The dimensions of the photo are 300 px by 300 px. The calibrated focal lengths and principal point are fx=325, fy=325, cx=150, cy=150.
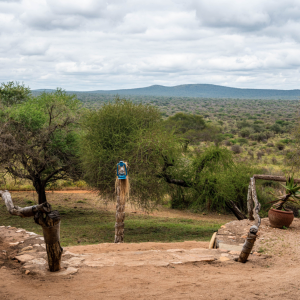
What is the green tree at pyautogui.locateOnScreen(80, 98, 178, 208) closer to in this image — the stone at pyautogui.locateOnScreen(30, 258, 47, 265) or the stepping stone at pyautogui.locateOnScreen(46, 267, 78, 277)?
the stone at pyautogui.locateOnScreen(30, 258, 47, 265)

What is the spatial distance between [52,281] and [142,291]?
60.6 inches

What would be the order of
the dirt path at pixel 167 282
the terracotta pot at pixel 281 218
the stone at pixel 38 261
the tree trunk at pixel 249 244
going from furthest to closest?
the terracotta pot at pixel 281 218, the tree trunk at pixel 249 244, the stone at pixel 38 261, the dirt path at pixel 167 282

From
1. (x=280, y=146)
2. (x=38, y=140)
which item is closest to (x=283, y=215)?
(x=38, y=140)

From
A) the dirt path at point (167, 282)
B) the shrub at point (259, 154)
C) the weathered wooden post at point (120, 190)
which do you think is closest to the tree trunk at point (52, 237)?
the dirt path at point (167, 282)

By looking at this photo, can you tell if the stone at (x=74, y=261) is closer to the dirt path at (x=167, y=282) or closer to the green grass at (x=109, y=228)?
the dirt path at (x=167, y=282)

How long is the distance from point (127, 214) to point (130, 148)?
8.03 meters

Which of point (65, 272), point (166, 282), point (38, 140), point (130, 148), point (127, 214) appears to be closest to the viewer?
point (166, 282)

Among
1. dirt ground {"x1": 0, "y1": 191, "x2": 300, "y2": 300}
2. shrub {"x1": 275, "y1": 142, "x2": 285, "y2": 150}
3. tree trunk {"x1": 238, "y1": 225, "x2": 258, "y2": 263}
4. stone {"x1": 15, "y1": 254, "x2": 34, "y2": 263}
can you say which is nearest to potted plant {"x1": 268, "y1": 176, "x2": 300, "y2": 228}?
dirt ground {"x1": 0, "y1": 191, "x2": 300, "y2": 300}

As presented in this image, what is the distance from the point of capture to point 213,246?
8.91m

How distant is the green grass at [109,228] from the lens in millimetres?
12891

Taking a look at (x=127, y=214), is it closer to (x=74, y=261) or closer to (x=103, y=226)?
(x=103, y=226)

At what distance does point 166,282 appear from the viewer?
17.2 ft

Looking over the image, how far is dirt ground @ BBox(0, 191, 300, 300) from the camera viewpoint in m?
4.75

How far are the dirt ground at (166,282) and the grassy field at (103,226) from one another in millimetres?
5858
